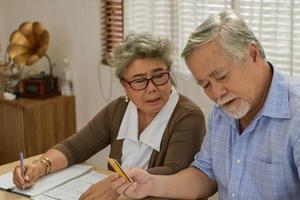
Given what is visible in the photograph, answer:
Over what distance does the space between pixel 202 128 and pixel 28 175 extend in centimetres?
70

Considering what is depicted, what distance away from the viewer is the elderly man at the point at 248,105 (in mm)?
1446

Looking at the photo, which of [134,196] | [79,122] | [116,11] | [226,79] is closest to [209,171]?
[134,196]

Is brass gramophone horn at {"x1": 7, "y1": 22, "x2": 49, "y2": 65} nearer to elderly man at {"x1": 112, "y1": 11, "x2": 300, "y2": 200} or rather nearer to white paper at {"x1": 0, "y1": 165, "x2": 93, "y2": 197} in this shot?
white paper at {"x1": 0, "y1": 165, "x2": 93, "y2": 197}

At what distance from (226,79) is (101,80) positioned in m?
2.07

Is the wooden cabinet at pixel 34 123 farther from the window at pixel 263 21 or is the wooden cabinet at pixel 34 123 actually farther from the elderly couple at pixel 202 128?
the elderly couple at pixel 202 128

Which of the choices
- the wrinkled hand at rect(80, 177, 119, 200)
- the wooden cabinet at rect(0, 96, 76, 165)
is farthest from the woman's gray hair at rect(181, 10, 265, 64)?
the wooden cabinet at rect(0, 96, 76, 165)

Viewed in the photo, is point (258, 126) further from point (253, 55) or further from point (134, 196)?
point (134, 196)

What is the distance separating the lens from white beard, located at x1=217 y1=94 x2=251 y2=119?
150 cm

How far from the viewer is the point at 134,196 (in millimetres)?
1781

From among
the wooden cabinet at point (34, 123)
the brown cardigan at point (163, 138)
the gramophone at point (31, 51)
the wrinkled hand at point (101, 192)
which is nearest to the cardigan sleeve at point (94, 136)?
the brown cardigan at point (163, 138)

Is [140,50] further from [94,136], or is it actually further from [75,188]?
[75,188]

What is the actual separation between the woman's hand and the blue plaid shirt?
75 cm

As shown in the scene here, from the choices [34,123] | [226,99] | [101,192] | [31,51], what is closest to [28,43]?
[31,51]

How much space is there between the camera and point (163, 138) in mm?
2100
